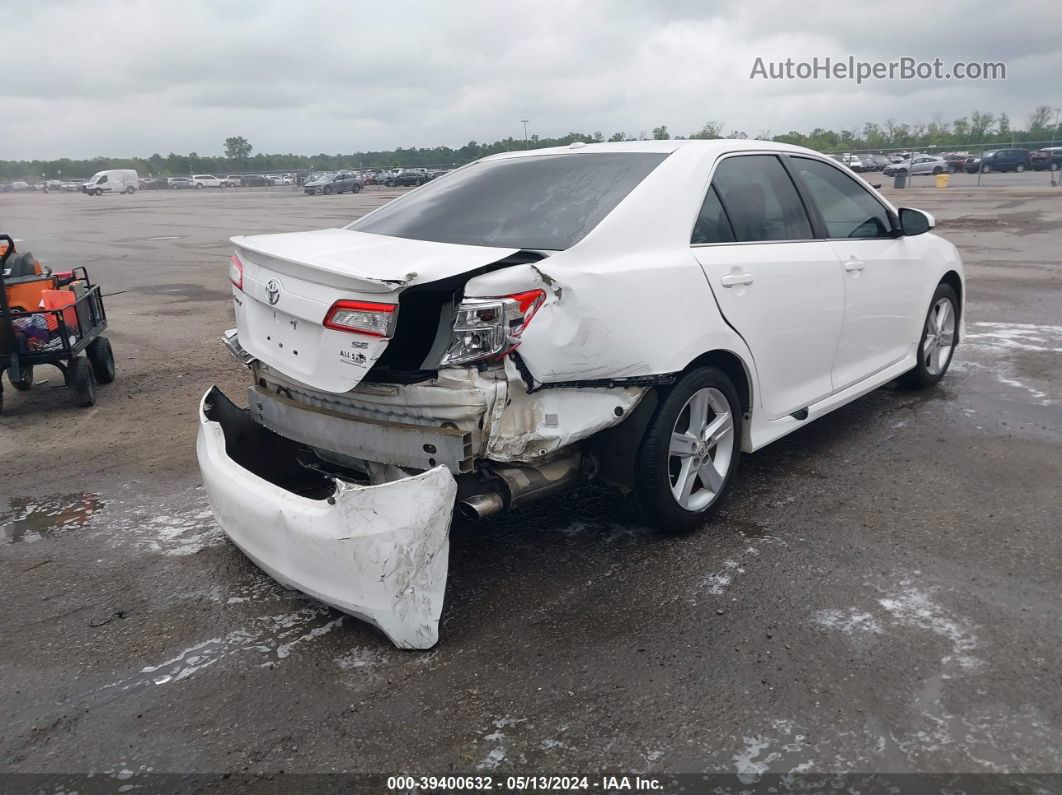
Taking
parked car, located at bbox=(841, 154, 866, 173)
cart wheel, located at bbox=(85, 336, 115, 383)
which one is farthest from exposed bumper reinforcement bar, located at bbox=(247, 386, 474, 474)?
parked car, located at bbox=(841, 154, 866, 173)

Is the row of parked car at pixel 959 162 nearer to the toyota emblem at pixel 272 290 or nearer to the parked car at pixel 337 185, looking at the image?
the parked car at pixel 337 185

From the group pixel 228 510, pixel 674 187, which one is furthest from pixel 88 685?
pixel 674 187

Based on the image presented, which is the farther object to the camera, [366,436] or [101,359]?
[101,359]

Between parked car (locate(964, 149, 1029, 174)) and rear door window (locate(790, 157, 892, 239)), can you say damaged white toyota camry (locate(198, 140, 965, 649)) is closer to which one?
rear door window (locate(790, 157, 892, 239))

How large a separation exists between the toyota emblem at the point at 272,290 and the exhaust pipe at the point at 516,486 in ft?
3.51

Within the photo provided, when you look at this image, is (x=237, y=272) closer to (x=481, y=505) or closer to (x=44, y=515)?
(x=481, y=505)

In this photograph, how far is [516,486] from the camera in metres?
3.22

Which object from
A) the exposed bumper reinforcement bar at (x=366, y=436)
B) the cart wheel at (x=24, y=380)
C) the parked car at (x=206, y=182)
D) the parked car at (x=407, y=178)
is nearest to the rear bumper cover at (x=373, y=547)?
the exposed bumper reinforcement bar at (x=366, y=436)

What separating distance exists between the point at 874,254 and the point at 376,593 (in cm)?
352

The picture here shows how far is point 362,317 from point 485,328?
0.43 meters

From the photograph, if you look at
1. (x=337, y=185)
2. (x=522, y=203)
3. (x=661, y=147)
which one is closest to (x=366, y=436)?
(x=522, y=203)

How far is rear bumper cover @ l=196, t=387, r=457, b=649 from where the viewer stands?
112 inches

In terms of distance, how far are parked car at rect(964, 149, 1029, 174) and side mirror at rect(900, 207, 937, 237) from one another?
142 feet

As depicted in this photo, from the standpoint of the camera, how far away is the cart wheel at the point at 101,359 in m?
6.75
